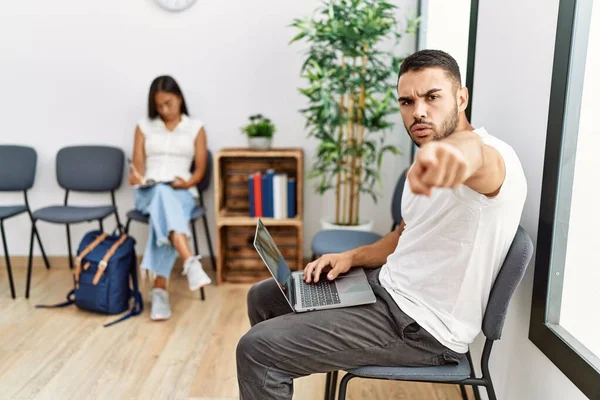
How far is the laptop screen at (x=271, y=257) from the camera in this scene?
1649 millimetres

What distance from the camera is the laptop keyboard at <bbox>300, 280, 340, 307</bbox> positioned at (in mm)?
1607

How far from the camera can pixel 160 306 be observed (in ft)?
9.74

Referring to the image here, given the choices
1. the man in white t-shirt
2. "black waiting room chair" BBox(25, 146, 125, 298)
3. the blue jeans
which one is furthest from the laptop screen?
"black waiting room chair" BBox(25, 146, 125, 298)

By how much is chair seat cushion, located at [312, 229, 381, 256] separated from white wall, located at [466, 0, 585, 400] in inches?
35.4

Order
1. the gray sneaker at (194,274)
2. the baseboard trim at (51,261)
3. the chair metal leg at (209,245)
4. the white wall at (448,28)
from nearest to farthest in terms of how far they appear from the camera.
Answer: the white wall at (448,28) < the gray sneaker at (194,274) < the chair metal leg at (209,245) < the baseboard trim at (51,261)

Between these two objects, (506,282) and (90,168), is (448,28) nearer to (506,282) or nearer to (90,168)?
(506,282)

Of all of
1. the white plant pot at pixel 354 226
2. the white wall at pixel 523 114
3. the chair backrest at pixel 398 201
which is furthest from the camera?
A: the white plant pot at pixel 354 226

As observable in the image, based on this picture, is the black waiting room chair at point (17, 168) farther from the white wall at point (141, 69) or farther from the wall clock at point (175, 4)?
the wall clock at point (175, 4)

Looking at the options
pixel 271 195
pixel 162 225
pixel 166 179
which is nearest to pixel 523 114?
pixel 271 195

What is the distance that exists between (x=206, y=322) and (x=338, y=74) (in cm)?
146

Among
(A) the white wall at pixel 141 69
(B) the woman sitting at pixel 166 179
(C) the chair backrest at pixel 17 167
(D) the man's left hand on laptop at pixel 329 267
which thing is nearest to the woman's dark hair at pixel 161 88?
(B) the woman sitting at pixel 166 179

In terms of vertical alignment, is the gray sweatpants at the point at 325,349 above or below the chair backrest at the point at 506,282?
below

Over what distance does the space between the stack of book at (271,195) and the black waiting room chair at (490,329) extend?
194 cm

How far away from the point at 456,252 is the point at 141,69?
2758 mm
